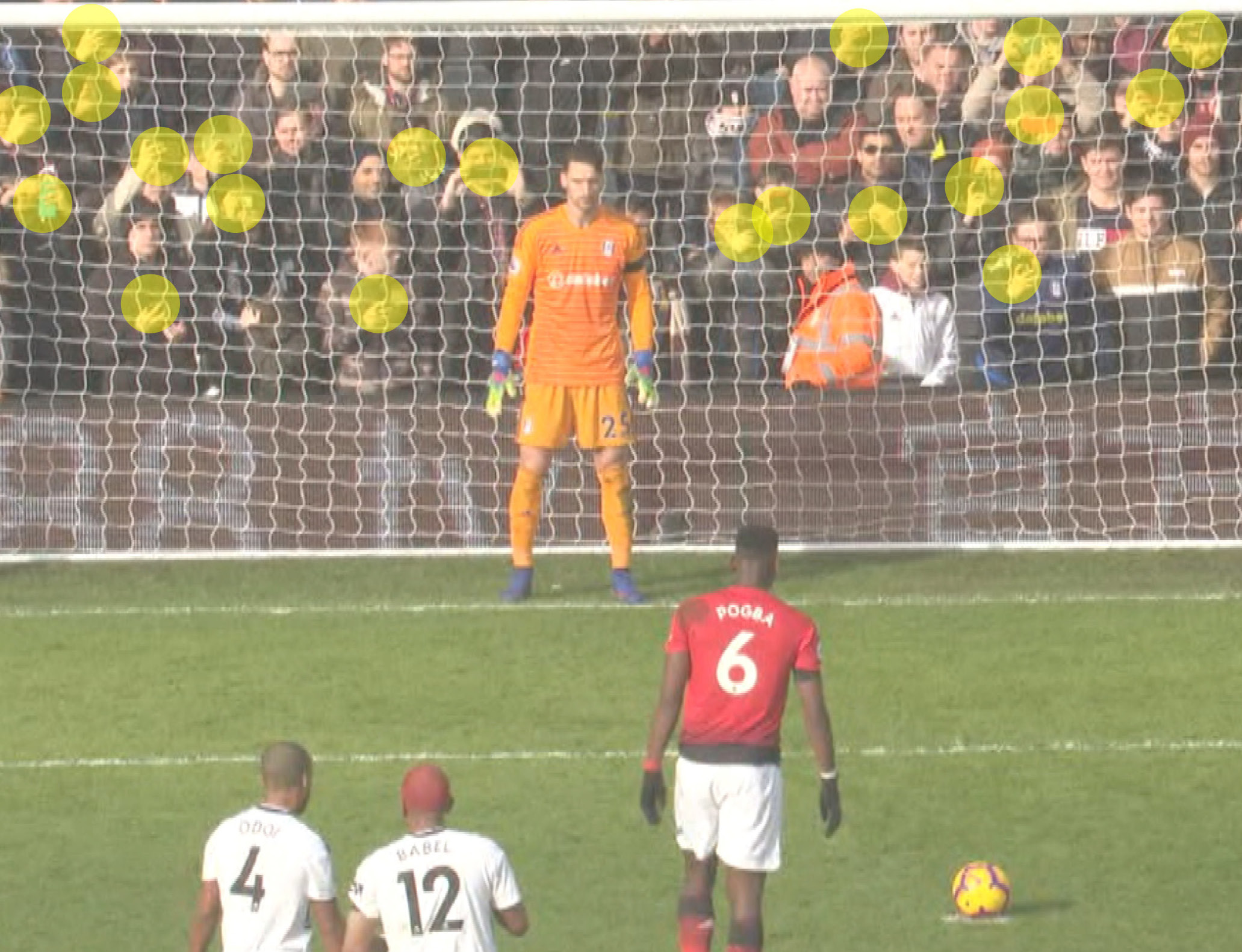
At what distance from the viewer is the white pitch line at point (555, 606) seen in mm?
14812

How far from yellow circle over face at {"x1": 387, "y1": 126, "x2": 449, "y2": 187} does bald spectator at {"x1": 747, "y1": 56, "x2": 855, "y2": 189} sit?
1.47 metres

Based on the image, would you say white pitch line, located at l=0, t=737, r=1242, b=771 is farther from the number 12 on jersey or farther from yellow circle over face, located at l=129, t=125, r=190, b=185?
yellow circle over face, located at l=129, t=125, r=190, b=185

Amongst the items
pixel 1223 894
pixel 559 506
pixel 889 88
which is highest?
pixel 889 88

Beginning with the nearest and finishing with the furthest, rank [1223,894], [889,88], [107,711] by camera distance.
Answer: [1223,894] → [107,711] → [889,88]

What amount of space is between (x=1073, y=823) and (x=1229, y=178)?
21.4ft

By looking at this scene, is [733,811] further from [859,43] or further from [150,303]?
[859,43]

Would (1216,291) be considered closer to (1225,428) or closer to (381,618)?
(1225,428)

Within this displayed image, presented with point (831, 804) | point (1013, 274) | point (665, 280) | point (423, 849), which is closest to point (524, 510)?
point (665, 280)

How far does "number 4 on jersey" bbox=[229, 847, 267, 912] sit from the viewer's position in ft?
25.1

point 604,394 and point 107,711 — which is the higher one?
point 604,394

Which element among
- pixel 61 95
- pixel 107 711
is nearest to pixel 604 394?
pixel 107 711

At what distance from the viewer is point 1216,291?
16406mm

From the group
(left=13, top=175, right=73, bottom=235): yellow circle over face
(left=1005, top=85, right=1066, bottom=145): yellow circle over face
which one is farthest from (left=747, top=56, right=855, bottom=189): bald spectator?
(left=13, top=175, right=73, bottom=235): yellow circle over face

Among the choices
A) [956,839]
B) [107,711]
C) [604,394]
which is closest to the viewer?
[956,839]
